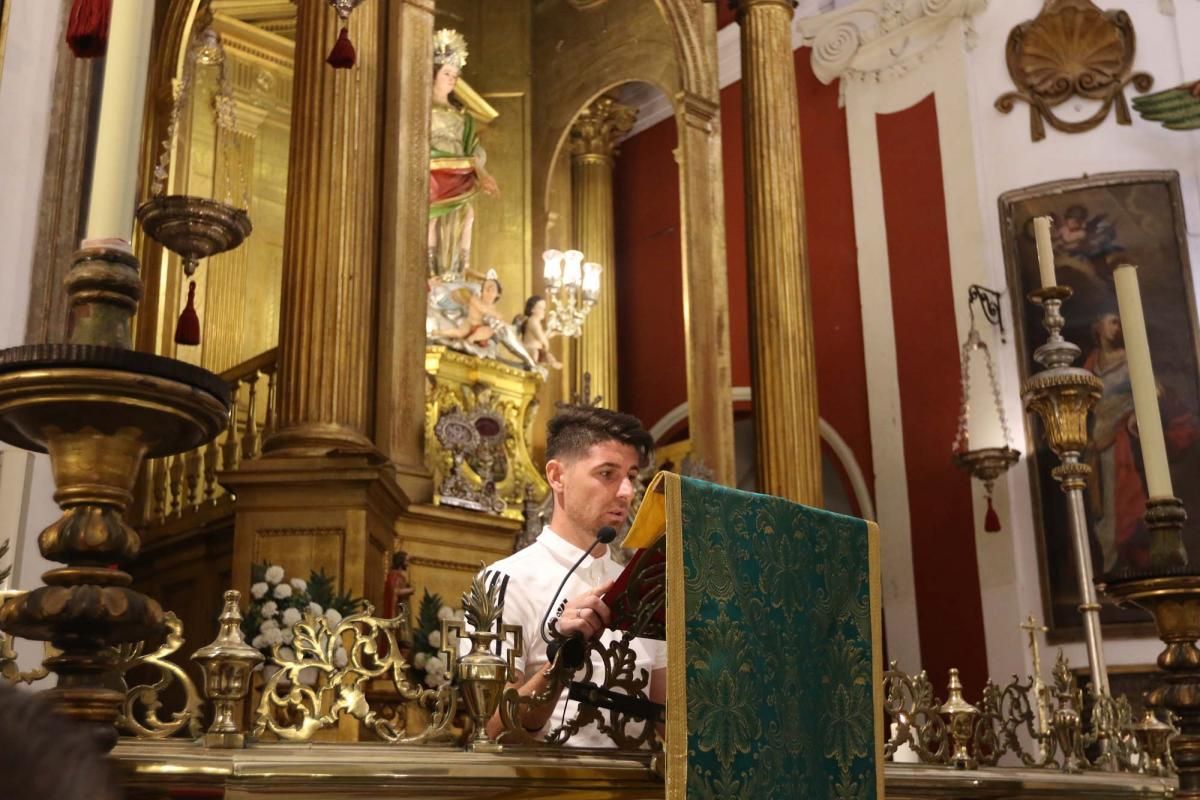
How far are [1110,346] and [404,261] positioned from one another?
16.4 ft

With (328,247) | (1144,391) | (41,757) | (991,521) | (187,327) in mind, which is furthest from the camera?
(991,521)

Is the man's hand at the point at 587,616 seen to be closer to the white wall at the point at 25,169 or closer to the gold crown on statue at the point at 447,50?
the white wall at the point at 25,169

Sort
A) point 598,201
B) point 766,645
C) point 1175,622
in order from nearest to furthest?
point 766,645
point 1175,622
point 598,201

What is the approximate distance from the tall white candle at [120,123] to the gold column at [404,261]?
370cm

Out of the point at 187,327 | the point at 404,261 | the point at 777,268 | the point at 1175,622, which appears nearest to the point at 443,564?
the point at 404,261

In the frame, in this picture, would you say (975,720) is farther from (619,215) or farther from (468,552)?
(619,215)

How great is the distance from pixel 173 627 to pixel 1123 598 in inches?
91.2

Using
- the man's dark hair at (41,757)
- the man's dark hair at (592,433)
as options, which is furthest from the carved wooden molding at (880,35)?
the man's dark hair at (41,757)

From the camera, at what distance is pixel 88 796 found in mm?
618

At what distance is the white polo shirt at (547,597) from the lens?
2568 mm

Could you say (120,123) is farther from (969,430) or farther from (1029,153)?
(1029,153)

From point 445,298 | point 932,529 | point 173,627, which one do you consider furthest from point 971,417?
point 173,627

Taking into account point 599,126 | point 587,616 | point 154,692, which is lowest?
point 154,692

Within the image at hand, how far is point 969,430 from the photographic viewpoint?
8844mm
